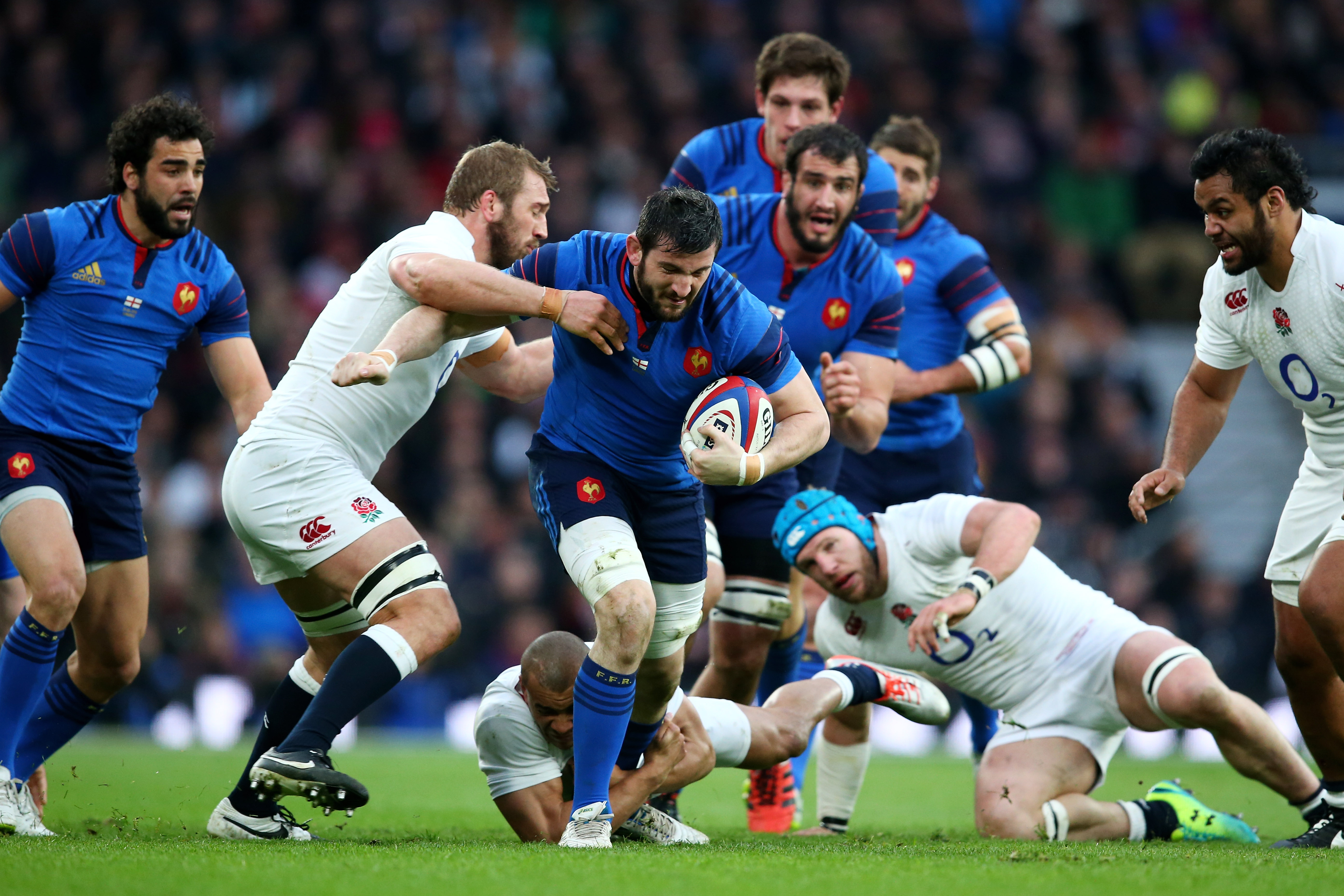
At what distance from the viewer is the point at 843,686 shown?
243 inches

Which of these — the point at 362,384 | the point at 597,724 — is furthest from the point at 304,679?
the point at 597,724

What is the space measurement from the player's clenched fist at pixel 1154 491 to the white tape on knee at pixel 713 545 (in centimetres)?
180

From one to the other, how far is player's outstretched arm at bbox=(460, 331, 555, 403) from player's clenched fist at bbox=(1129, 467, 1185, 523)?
2471 mm

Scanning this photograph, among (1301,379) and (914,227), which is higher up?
(914,227)

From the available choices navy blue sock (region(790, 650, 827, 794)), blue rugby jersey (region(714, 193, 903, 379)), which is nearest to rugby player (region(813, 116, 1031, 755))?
navy blue sock (region(790, 650, 827, 794))

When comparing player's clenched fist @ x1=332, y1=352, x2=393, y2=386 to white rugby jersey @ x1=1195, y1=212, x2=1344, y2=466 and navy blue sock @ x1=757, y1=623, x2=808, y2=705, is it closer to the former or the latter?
navy blue sock @ x1=757, y1=623, x2=808, y2=705

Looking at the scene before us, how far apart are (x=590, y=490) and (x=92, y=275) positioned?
239 centimetres

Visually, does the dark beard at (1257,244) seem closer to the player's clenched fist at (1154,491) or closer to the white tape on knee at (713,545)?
the player's clenched fist at (1154,491)

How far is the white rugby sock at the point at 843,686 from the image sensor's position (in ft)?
20.2

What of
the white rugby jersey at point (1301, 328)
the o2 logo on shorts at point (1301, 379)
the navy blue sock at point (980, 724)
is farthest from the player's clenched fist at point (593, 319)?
the navy blue sock at point (980, 724)

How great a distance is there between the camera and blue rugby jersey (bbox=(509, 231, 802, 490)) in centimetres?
525

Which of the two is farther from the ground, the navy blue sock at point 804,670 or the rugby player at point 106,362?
the rugby player at point 106,362

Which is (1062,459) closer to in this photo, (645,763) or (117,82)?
(645,763)

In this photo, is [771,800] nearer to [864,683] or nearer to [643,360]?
[864,683]
